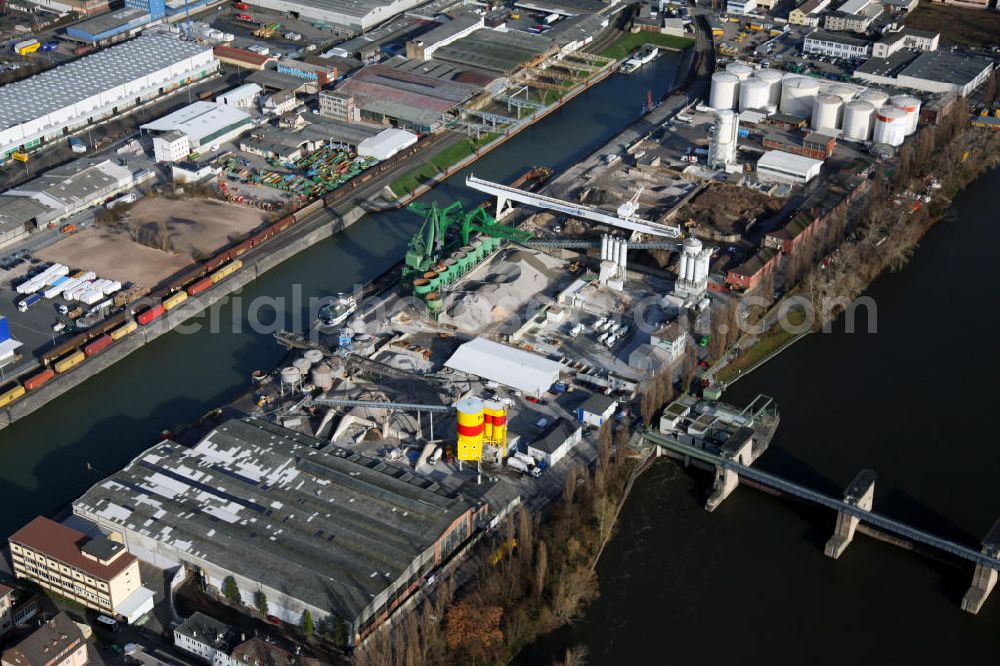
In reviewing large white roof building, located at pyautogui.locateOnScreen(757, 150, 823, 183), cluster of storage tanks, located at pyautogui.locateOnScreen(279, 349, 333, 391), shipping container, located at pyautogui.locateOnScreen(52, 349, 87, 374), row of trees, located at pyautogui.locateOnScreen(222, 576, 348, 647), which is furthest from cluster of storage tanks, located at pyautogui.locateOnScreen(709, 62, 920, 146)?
row of trees, located at pyautogui.locateOnScreen(222, 576, 348, 647)

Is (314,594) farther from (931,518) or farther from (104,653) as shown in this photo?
(931,518)

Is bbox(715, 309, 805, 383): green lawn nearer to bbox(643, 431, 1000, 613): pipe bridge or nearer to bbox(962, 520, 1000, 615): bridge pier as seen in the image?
bbox(643, 431, 1000, 613): pipe bridge

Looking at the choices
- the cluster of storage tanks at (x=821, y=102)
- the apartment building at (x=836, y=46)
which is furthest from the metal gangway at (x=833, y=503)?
the apartment building at (x=836, y=46)

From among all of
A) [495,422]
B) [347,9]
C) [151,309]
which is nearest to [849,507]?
Answer: [495,422]

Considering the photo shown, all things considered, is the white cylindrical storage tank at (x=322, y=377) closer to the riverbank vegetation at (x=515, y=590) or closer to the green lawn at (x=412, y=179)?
the riverbank vegetation at (x=515, y=590)

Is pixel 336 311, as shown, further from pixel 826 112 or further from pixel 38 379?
pixel 826 112
